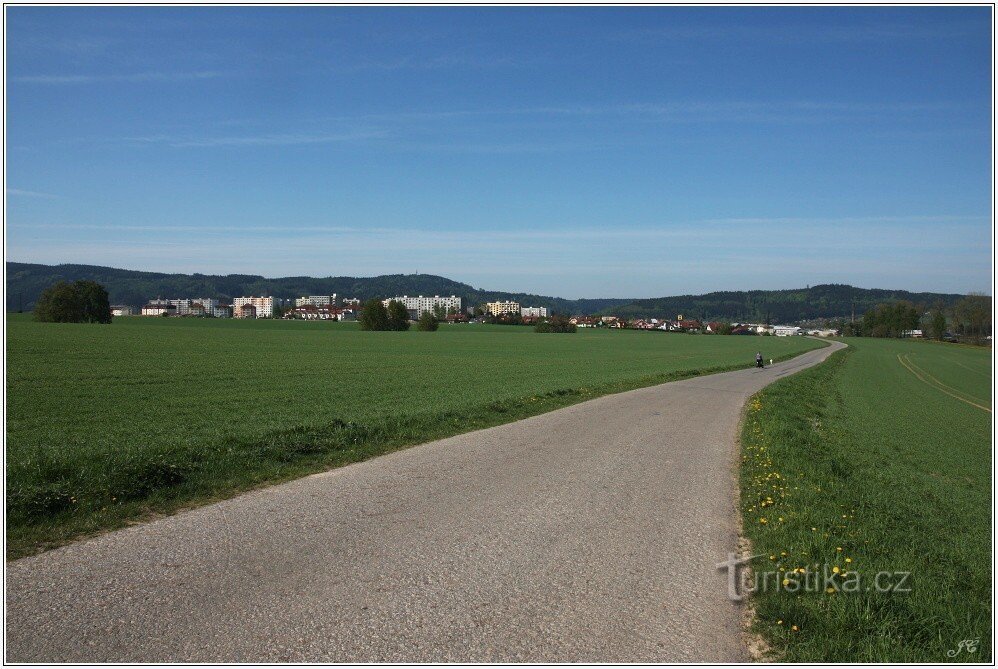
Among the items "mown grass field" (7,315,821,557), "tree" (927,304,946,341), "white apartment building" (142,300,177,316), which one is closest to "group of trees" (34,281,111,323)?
"mown grass field" (7,315,821,557)

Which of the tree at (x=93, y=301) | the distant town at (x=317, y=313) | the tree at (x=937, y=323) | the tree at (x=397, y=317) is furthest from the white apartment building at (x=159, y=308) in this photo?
the tree at (x=937, y=323)

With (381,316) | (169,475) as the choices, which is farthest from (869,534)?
(381,316)

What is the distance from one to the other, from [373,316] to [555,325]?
3807 centimetres

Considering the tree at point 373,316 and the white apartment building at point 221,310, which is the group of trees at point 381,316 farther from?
the white apartment building at point 221,310

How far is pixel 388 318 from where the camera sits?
122500mm

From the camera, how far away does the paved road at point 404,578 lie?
194 inches

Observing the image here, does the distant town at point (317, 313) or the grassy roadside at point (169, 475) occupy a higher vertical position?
the distant town at point (317, 313)

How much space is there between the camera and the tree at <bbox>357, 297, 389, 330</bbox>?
120 m

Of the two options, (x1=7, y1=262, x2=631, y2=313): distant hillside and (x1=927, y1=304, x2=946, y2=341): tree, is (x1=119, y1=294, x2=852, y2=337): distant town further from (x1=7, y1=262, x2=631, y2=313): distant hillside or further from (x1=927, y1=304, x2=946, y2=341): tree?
(x1=927, y1=304, x2=946, y2=341): tree

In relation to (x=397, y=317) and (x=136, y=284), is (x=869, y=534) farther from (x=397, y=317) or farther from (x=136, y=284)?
(x=397, y=317)

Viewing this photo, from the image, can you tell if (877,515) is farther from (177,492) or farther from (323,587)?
(177,492)

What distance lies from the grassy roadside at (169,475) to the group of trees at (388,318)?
10650 cm

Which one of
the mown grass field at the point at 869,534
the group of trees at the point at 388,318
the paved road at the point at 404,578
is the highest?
the group of trees at the point at 388,318

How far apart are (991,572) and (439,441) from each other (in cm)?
868
